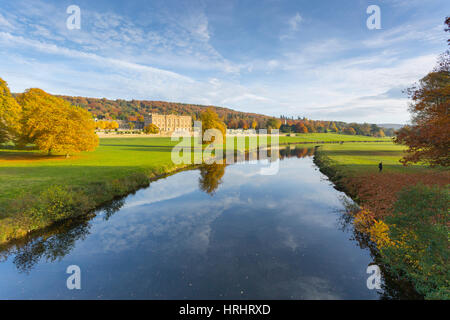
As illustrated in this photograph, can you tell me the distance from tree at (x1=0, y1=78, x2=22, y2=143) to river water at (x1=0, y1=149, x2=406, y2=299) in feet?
93.1

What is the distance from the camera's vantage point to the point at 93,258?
1028 centimetres

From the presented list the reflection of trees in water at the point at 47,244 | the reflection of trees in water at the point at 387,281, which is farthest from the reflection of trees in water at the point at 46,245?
the reflection of trees in water at the point at 387,281

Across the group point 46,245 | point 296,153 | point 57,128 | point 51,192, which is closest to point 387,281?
point 46,245

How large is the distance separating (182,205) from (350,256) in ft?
40.6

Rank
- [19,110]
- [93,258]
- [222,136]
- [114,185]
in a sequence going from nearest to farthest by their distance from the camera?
[93,258] → [114,185] → [19,110] → [222,136]

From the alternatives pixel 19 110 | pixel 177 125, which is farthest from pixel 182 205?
pixel 177 125

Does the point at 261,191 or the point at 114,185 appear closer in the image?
the point at 114,185

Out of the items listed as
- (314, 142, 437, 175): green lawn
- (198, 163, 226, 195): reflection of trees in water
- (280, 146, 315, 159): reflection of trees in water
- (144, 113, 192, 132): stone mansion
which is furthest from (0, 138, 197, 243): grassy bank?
(144, 113, 192, 132): stone mansion

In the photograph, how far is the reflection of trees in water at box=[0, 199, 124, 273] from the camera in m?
9.98

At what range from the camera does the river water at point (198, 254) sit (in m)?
8.10

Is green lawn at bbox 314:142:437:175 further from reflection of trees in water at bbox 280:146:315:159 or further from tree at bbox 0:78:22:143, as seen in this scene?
tree at bbox 0:78:22:143

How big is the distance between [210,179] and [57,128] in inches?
932

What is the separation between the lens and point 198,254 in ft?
34.5
